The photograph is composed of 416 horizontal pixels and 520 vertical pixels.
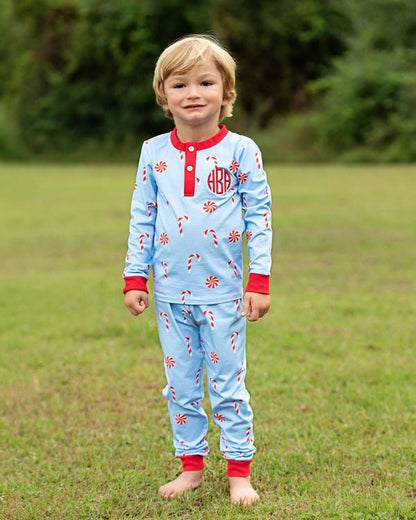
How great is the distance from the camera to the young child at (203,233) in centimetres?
329

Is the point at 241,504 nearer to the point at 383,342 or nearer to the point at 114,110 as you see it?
the point at 383,342

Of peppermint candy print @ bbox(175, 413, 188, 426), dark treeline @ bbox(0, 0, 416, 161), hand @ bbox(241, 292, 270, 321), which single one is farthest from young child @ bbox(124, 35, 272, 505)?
dark treeline @ bbox(0, 0, 416, 161)

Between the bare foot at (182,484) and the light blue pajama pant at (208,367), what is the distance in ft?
0.38

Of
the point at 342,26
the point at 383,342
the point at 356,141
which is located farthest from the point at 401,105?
the point at 383,342

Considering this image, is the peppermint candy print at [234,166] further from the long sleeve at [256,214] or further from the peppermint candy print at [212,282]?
the peppermint candy print at [212,282]

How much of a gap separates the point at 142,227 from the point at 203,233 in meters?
0.31

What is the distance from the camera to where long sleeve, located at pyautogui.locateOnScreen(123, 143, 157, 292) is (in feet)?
11.3

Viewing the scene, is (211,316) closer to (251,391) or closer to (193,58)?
(193,58)

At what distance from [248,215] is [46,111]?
113 feet

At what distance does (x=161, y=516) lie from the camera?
133 inches

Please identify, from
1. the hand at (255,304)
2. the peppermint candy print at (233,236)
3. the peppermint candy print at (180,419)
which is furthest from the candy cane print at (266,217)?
the peppermint candy print at (180,419)

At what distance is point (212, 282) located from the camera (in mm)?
3324

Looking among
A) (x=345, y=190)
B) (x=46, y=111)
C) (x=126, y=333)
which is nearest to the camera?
(x=126, y=333)

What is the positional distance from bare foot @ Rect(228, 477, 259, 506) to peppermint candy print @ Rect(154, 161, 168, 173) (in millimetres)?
1279
